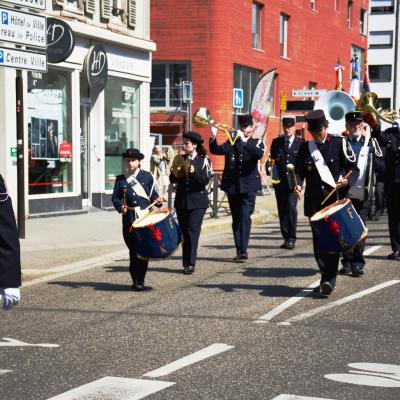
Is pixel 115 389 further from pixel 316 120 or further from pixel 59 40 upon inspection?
pixel 59 40

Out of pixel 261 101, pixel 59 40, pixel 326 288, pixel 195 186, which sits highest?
pixel 59 40

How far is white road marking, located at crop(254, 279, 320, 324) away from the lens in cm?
848

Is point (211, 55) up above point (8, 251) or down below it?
above

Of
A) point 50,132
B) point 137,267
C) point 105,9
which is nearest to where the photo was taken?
point 137,267

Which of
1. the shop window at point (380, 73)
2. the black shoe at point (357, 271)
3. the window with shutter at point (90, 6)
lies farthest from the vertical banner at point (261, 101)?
the shop window at point (380, 73)

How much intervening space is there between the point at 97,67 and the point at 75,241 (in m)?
6.79

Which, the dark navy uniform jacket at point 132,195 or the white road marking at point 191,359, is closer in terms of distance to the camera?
the white road marking at point 191,359

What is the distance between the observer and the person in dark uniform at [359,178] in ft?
36.2

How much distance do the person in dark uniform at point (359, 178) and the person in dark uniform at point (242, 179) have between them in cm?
167

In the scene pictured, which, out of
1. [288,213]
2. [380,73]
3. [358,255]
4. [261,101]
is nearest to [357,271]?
[358,255]

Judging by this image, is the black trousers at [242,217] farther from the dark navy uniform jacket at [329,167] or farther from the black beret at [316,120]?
the black beret at [316,120]

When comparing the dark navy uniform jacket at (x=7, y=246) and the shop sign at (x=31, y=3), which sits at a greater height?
the shop sign at (x=31, y=3)

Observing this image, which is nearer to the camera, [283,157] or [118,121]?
[283,157]

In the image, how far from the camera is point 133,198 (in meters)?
10.4
